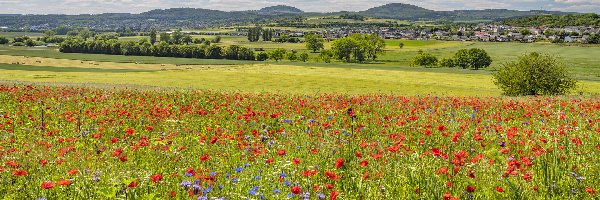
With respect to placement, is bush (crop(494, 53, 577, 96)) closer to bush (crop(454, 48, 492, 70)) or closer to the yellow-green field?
the yellow-green field

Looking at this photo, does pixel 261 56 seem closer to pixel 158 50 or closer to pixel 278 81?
pixel 158 50

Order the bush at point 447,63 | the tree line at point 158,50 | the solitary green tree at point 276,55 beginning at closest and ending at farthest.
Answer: the tree line at point 158,50
the bush at point 447,63
the solitary green tree at point 276,55

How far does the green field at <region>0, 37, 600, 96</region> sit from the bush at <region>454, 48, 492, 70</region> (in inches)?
278

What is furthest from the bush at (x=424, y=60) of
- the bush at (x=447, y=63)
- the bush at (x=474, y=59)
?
the bush at (x=474, y=59)

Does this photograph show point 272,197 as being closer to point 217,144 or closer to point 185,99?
point 217,144

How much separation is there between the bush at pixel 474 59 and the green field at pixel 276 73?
706 centimetres

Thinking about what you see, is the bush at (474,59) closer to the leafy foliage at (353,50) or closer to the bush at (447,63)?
the bush at (447,63)

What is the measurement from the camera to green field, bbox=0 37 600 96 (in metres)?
55.9

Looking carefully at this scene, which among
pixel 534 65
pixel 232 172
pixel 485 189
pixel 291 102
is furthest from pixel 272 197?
pixel 534 65

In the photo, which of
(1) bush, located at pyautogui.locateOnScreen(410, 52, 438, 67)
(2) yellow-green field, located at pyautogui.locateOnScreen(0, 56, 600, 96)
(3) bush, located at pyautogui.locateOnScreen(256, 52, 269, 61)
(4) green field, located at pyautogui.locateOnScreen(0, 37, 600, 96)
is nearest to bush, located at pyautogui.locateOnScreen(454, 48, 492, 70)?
(4) green field, located at pyautogui.locateOnScreen(0, 37, 600, 96)

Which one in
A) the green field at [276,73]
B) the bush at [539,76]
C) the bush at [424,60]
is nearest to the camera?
the bush at [539,76]

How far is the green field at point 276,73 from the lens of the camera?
183ft

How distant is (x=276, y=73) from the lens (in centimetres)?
7944

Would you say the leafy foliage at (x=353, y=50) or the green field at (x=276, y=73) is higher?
the leafy foliage at (x=353, y=50)
